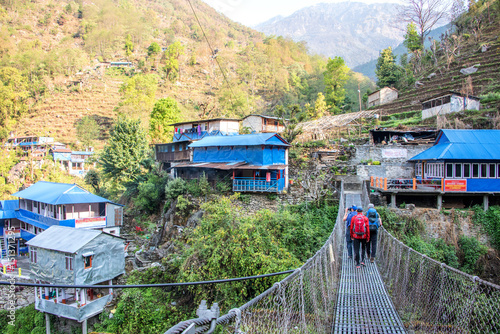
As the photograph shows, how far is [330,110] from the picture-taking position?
3362cm

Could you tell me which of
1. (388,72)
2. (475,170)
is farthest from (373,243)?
(388,72)

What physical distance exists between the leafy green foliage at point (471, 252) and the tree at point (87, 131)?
41625 millimetres

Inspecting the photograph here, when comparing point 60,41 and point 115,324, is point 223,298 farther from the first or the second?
point 60,41

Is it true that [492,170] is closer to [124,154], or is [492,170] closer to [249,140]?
[249,140]

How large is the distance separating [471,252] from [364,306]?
9.76 metres

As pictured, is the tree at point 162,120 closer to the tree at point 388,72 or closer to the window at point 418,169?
the window at point 418,169

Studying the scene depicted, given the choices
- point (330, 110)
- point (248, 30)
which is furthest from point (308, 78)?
point (248, 30)

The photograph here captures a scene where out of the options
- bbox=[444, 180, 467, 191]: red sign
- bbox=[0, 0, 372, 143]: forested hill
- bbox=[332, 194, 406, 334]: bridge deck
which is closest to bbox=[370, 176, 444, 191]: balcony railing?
bbox=[444, 180, 467, 191]: red sign

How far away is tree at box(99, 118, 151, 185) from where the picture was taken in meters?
20.9

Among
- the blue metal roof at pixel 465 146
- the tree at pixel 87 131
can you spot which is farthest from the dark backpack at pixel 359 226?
the tree at pixel 87 131

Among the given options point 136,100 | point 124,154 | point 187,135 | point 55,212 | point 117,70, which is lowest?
point 55,212

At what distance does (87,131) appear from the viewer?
1572 inches

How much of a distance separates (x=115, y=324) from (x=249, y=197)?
739 centimetres

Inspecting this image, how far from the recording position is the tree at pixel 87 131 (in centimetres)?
3899
